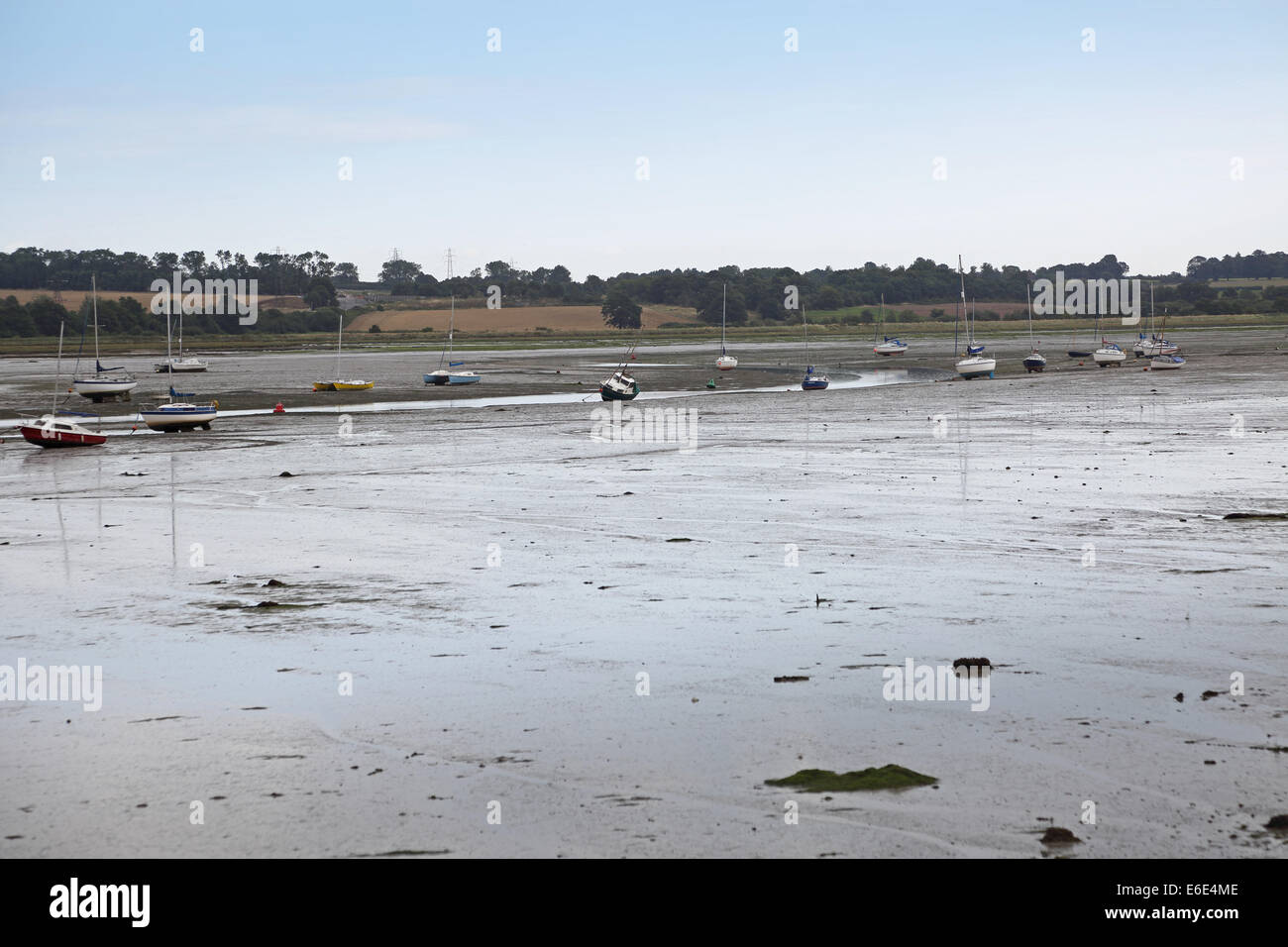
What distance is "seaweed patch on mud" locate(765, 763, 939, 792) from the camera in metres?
9.00

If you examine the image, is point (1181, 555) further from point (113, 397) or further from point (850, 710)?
point (113, 397)

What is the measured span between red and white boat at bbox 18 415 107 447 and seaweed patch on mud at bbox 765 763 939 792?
3732 cm

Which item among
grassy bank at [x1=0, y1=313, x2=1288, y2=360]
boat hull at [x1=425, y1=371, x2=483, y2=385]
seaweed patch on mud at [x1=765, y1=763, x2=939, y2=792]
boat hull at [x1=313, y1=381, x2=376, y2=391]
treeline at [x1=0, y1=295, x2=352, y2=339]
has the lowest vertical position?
seaweed patch on mud at [x1=765, y1=763, x2=939, y2=792]

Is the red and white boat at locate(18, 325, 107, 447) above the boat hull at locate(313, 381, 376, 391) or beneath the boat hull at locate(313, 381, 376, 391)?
beneath

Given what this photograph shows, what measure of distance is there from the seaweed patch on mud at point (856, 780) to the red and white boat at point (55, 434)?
122ft

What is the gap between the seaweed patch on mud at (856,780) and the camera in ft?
29.5

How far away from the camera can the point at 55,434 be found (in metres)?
40.9

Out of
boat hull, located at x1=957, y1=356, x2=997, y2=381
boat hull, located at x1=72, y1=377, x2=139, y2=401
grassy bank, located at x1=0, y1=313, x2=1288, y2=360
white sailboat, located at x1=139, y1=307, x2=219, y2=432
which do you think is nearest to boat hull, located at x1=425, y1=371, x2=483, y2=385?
boat hull, located at x1=72, y1=377, x2=139, y2=401

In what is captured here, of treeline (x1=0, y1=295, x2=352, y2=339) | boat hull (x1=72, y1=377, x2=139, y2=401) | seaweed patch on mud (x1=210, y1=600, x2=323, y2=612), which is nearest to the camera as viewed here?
seaweed patch on mud (x1=210, y1=600, x2=323, y2=612)

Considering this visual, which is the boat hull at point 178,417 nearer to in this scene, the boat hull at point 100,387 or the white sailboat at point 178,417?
the white sailboat at point 178,417

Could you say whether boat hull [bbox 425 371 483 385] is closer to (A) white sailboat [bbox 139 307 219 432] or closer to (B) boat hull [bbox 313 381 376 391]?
(B) boat hull [bbox 313 381 376 391]

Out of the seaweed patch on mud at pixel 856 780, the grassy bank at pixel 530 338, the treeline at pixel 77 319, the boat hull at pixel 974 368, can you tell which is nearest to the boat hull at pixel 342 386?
the boat hull at pixel 974 368

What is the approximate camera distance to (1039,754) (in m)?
9.55
